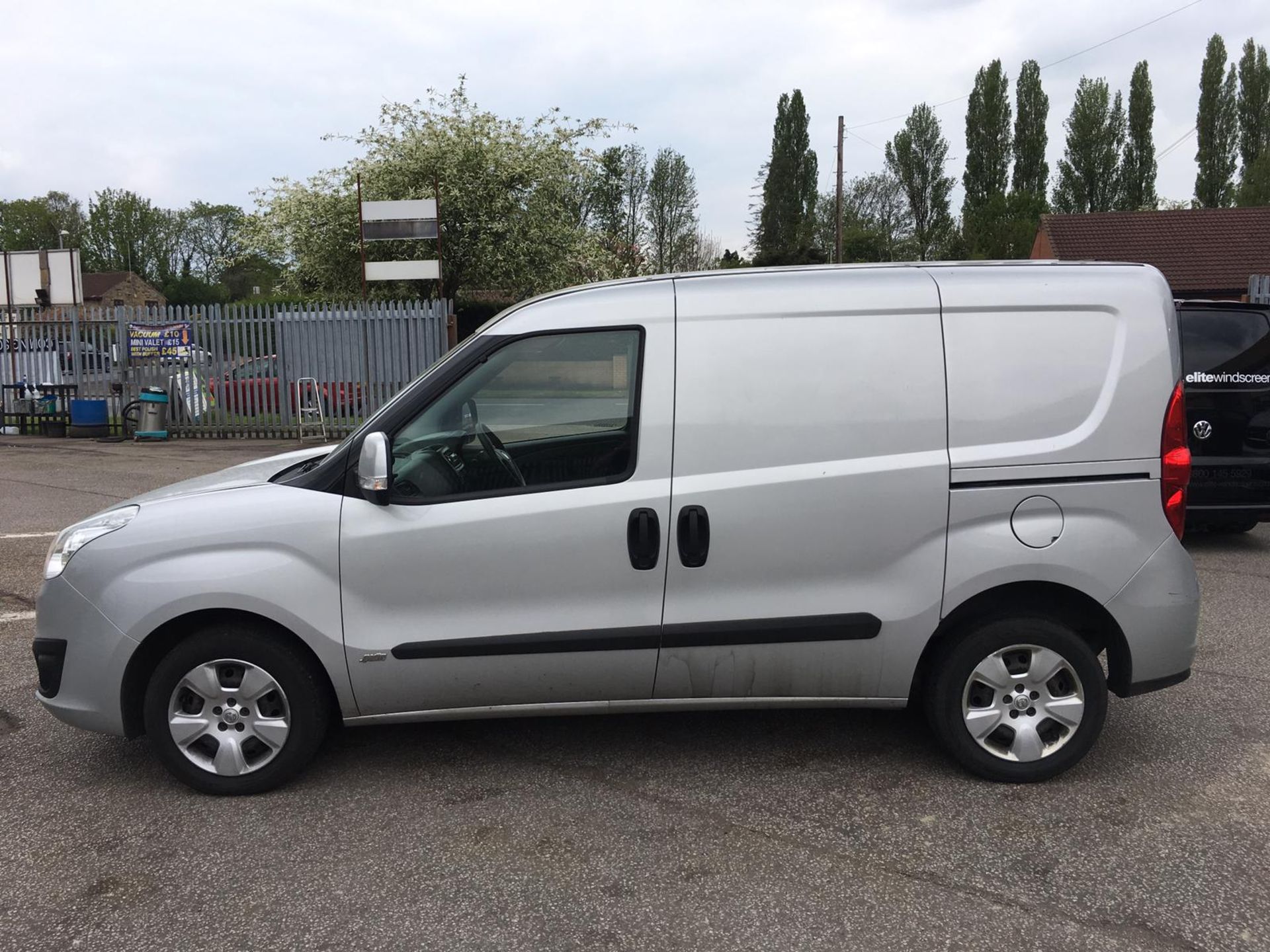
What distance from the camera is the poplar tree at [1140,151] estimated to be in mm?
51125

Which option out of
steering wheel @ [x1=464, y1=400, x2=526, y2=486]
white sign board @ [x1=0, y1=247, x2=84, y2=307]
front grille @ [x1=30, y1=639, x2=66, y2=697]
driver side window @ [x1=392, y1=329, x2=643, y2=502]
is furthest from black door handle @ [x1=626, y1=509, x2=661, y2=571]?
white sign board @ [x1=0, y1=247, x2=84, y2=307]

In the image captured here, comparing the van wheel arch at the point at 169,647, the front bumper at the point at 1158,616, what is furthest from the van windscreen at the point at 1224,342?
the van wheel arch at the point at 169,647

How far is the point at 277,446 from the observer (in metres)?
16.5

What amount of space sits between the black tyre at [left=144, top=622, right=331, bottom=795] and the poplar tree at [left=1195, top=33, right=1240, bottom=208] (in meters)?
56.9

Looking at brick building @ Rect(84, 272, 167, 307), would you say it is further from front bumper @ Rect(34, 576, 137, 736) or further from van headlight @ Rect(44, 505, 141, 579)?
front bumper @ Rect(34, 576, 137, 736)

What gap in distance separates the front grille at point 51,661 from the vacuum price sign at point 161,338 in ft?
50.4

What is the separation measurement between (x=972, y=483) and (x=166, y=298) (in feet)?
279

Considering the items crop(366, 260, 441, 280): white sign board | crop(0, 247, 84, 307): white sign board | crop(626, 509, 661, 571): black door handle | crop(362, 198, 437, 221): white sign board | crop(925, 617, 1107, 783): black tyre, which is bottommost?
crop(925, 617, 1107, 783): black tyre

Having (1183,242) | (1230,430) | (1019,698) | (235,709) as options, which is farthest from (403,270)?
(1183,242)

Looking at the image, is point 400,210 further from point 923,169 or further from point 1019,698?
point 923,169

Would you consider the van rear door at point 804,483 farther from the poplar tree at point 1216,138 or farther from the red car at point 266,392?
the poplar tree at point 1216,138

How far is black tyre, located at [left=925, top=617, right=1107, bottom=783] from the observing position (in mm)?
3576

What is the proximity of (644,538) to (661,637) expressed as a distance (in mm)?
363

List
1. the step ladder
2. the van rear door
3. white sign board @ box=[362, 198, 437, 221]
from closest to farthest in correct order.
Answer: the van rear door → white sign board @ box=[362, 198, 437, 221] → the step ladder
